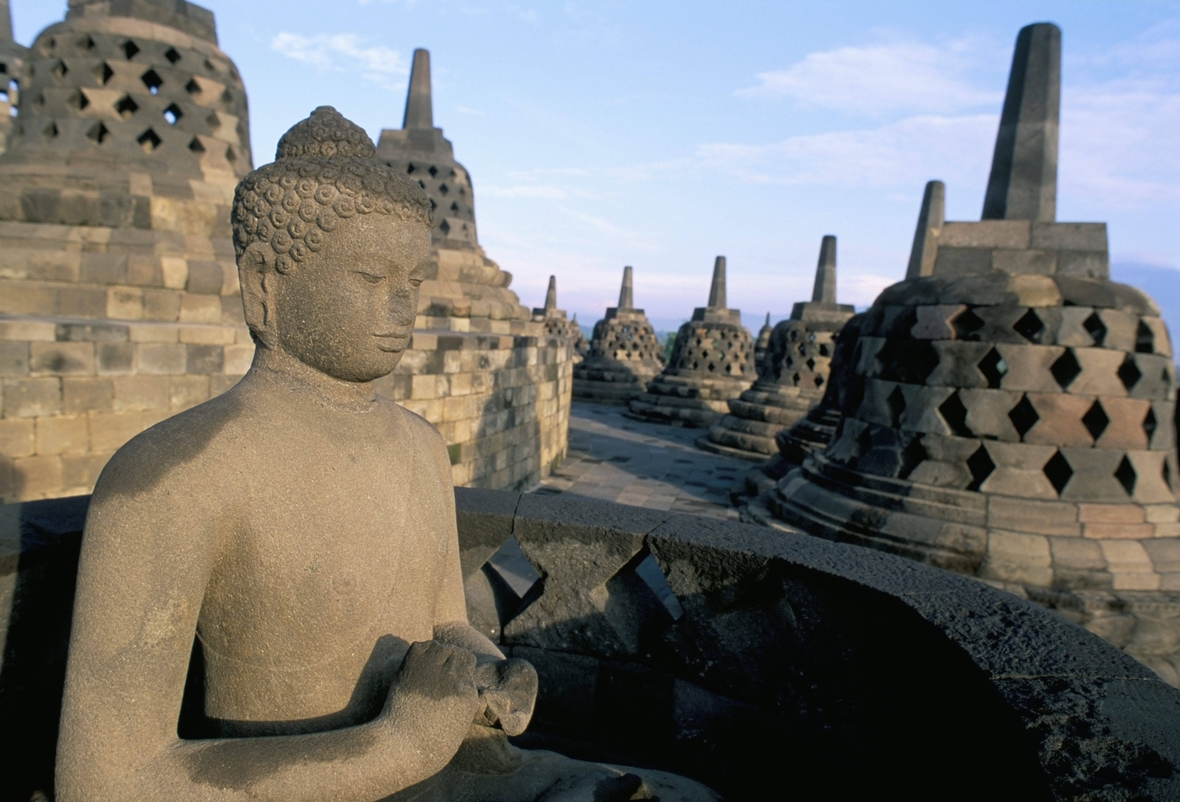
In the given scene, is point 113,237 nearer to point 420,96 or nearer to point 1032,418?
point 420,96

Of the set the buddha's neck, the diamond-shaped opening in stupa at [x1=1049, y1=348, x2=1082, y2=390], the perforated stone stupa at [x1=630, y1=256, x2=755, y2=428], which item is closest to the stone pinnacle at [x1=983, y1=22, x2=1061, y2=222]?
the diamond-shaped opening in stupa at [x1=1049, y1=348, x2=1082, y2=390]

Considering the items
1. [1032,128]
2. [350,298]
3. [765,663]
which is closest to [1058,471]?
[1032,128]

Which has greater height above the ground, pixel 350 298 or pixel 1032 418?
pixel 350 298

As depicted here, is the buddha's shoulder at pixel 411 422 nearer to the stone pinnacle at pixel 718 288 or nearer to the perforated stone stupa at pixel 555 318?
the stone pinnacle at pixel 718 288

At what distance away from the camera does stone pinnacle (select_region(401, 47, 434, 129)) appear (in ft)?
32.9

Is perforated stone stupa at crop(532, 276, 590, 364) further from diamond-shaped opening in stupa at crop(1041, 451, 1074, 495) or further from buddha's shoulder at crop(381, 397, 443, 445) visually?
buddha's shoulder at crop(381, 397, 443, 445)

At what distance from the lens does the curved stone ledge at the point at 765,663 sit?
1.51 m

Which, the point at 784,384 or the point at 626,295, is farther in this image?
the point at 626,295

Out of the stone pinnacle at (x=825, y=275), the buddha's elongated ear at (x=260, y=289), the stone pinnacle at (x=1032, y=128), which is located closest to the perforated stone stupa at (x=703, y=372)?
the stone pinnacle at (x=825, y=275)

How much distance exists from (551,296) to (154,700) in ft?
80.5

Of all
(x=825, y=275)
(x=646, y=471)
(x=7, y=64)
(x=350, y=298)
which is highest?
(x=7, y=64)

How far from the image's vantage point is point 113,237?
5.15 metres

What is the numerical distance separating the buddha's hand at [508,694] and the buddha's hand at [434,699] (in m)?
0.08

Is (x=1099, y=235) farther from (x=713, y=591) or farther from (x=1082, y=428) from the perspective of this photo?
(x=713, y=591)
